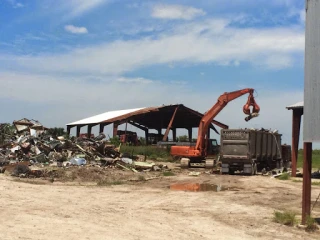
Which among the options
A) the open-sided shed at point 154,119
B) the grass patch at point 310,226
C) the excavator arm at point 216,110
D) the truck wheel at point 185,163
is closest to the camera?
the grass patch at point 310,226

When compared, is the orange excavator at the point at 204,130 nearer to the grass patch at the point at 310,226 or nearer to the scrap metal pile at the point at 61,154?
the scrap metal pile at the point at 61,154

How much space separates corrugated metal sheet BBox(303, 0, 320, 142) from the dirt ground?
7.61 ft

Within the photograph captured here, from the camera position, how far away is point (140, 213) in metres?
11.9

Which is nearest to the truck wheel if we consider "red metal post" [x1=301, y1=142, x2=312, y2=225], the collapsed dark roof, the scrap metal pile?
the scrap metal pile

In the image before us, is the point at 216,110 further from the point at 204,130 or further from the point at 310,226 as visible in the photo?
the point at 310,226

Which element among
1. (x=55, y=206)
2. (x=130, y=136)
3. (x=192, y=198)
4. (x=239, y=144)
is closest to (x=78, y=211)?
(x=55, y=206)

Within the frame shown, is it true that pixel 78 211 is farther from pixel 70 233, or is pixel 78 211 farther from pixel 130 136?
pixel 130 136

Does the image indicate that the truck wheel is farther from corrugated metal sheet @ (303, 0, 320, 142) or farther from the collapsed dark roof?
corrugated metal sheet @ (303, 0, 320, 142)

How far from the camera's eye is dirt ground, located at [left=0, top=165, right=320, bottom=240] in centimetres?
927

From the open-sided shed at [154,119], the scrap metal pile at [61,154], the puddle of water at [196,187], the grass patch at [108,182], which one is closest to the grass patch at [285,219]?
the puddle of water at [196,187]

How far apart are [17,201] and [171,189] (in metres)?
7.11

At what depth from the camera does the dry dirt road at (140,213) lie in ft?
30.3

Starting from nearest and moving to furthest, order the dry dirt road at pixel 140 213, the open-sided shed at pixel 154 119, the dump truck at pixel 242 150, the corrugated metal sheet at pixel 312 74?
the dry dirt road at pixel 140 213, the corrugated metal sheet at pixel 312 74, the dump truck at pixel 242 150, the open-sided shed at pixel 154 119

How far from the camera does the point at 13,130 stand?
114 ft
